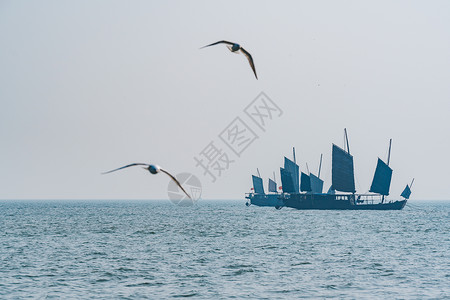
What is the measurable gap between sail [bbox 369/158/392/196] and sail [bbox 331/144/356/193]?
5.25m

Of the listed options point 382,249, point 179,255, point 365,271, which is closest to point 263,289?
point 365,271

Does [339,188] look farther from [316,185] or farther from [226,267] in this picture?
[226,267]

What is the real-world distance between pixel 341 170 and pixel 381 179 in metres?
9.31

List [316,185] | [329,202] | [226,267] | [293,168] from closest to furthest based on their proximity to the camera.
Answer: [226,267], [329,202], [293,168], [316,185]

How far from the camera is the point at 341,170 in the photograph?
456ft

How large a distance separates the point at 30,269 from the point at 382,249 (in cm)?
3298

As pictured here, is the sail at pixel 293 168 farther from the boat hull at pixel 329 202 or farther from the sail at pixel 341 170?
the sail at pixel 341 170

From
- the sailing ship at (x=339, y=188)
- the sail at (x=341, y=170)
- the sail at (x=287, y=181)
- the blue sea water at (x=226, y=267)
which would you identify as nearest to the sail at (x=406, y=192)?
the sailing ship at (x=339, y=188)

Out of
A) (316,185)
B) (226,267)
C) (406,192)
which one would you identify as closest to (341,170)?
(406,192)

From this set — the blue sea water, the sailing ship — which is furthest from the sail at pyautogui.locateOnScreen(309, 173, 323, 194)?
the blue sea water

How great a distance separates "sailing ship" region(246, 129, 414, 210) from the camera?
138 meters

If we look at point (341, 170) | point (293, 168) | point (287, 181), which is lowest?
point (287, 181)

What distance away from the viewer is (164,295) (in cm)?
3466

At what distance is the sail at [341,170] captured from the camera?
5413 inches
